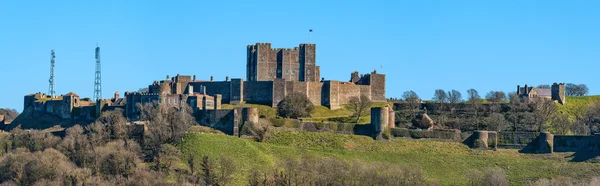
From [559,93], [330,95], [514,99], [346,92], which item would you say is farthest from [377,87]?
[559,93]

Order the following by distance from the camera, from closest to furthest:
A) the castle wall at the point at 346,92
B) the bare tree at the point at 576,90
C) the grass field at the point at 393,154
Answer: the grass field at the point at 393,154 → the castle wall at the point at 346,92 → the bare tree at the point at 576,90

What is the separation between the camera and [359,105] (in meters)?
106

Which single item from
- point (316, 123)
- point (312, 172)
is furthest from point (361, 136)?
point (312, 172)

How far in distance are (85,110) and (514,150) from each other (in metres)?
39.4

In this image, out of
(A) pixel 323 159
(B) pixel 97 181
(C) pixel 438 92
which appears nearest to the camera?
(B) pixel 97 181

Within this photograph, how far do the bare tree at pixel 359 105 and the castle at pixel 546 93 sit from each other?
58.3 ft

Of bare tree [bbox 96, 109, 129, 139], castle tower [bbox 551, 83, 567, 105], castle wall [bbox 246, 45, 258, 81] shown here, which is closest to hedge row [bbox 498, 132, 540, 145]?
castle tower [bbox 551, 83, 567, 105]

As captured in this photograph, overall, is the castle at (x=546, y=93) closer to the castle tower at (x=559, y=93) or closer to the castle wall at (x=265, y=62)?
the castle tower at (x=559, y=93)

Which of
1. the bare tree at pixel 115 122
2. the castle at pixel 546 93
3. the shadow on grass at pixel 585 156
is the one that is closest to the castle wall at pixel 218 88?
A: the bare tree at pixel 115 122

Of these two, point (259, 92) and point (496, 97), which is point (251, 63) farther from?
point (496, 97)

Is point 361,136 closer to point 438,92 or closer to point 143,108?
point 143,108

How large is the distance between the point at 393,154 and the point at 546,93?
36.6 meters

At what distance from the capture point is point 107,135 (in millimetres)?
87688

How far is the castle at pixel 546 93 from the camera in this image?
381ft
